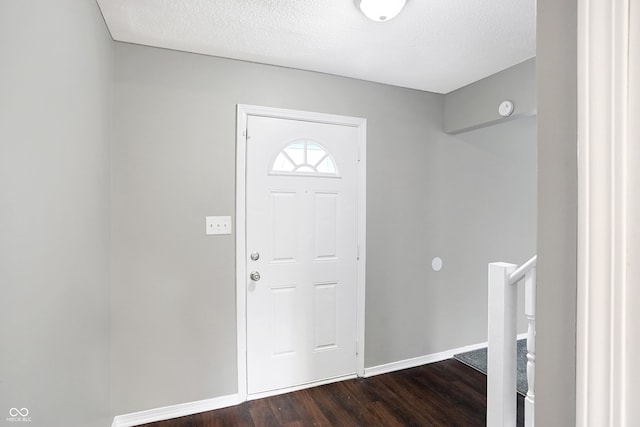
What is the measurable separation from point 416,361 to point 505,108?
86.6 inches

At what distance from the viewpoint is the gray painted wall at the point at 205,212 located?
193cm

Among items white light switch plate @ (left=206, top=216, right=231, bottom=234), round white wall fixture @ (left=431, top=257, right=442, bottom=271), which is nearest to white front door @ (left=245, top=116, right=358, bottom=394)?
white light switch plate @ (left=206, top=216, right=231, bottom=234)

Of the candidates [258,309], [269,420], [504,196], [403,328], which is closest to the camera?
[269,420]

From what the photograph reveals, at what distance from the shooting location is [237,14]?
1.66 meters

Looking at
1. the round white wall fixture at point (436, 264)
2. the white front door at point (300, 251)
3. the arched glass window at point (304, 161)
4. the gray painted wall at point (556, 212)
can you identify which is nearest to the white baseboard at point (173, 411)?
the white front door at point (300, 251)

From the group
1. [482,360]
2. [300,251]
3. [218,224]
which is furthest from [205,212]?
[482,360]

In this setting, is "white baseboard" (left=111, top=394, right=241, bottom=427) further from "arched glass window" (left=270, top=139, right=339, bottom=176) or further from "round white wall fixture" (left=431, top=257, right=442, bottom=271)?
"round white wall fixture" (left=431, top=257, right=442, bottom=271)

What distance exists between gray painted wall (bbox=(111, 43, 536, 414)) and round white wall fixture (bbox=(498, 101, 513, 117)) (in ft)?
1.80

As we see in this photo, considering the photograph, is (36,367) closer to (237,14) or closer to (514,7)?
(237,14)

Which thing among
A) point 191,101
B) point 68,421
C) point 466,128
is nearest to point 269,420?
point 68,421

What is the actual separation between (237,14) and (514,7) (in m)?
1.45

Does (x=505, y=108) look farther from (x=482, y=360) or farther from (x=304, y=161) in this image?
(x=482, y=360)
